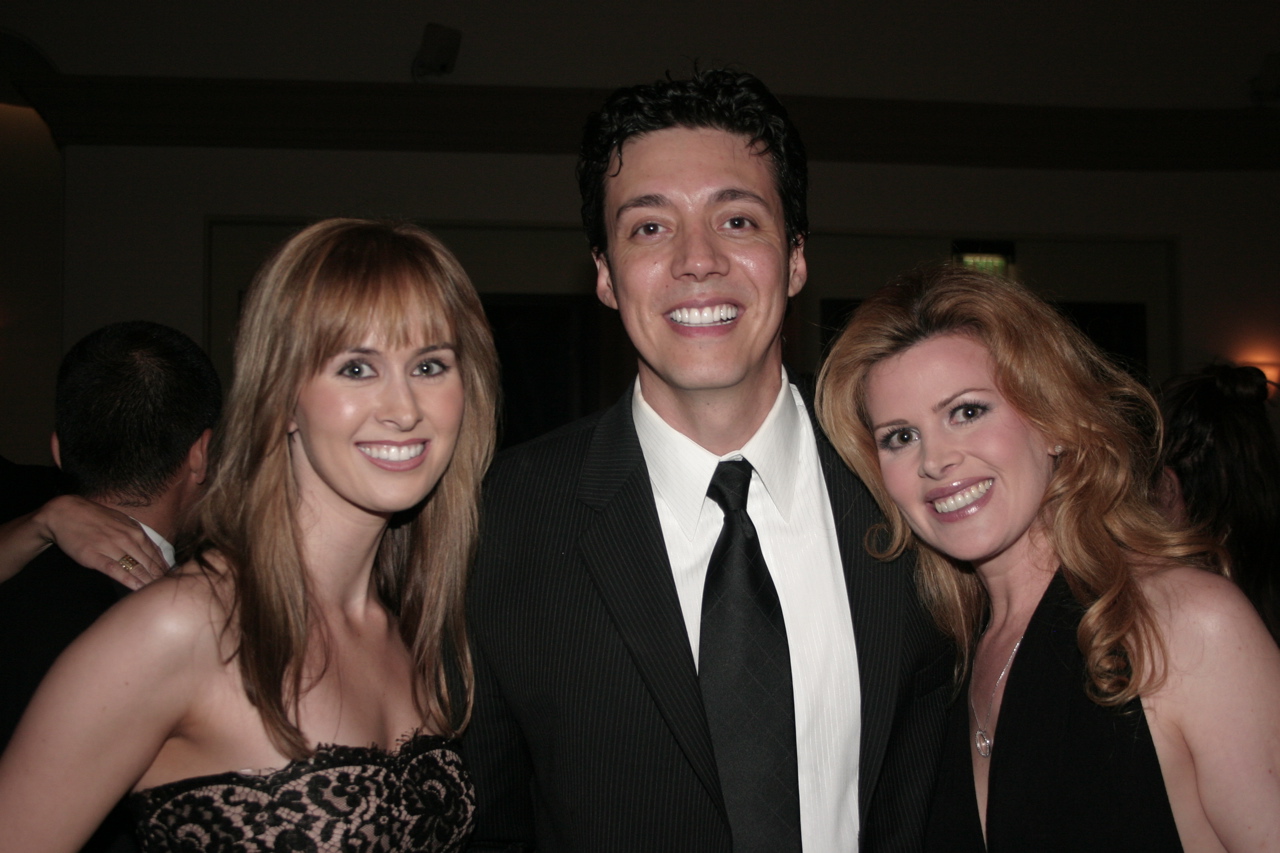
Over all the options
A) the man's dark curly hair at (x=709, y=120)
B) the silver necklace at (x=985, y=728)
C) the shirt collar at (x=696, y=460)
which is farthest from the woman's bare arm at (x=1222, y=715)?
the man's dark curly hair at (x=709, y=120)

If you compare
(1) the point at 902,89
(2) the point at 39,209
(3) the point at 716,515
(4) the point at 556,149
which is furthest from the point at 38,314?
(3) the point at 716,515

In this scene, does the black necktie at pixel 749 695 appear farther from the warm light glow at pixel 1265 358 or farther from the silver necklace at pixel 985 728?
the warm light glow at pixel 1265 358

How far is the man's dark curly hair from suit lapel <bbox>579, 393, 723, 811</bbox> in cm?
53

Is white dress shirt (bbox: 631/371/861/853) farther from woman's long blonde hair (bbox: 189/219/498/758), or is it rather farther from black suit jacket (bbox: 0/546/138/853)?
black suit jacket (bbox: 0/546/138/853)

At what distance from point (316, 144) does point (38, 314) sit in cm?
240

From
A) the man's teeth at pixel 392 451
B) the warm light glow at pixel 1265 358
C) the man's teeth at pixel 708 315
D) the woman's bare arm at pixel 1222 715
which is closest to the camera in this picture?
the woman's bare arm at pixel 1222 715

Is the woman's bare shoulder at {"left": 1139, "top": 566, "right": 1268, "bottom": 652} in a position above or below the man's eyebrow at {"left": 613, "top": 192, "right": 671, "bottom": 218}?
below

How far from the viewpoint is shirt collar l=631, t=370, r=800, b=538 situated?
6.10 feet

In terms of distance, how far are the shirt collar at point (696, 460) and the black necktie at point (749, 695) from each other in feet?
0.36

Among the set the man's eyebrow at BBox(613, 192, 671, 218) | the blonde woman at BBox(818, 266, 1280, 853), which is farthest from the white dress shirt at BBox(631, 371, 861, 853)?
the man's eyebrow at BBox(613, 192, 671, 218)

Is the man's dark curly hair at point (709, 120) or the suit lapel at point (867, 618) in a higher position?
the man's dark curly hair at point (709, 120)

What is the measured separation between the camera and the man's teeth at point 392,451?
159cm

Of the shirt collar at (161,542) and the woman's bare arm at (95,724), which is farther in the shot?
the shirt collar at (161,542)

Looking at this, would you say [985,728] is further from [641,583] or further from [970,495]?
[641,583]
